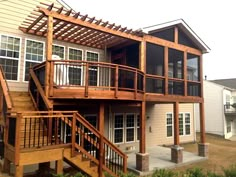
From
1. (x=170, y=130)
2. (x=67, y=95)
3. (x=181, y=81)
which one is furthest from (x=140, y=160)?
(x=170, y=130)

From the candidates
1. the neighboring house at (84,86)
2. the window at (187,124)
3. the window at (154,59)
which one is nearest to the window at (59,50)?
the neighboring house at (84,86)

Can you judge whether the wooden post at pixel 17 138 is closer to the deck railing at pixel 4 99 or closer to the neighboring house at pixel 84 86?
the neighboring house at pixel 84 86

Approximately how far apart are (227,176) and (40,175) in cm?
591

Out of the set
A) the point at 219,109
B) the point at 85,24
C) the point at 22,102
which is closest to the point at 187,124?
the point at 219,109

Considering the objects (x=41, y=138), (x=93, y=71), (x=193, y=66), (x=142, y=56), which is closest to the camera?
(x=41, y=138)

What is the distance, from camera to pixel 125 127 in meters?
13.6

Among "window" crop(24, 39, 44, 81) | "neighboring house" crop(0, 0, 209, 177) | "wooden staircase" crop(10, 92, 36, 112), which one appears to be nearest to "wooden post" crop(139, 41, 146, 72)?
"neighboring house" crop(0, 0, 209, 177)

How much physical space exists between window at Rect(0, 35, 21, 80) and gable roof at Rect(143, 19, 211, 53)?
5889 millimetres

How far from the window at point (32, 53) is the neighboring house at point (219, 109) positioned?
78.2 ft

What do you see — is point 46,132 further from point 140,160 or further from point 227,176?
point 227,176

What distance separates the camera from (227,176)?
5828mm

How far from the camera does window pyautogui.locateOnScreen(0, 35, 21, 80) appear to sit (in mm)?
9508

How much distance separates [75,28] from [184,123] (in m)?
12.4

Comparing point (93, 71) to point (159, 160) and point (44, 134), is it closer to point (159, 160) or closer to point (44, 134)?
point (159, 160)
